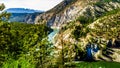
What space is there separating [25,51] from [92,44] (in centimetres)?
12665

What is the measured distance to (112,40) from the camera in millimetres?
194750

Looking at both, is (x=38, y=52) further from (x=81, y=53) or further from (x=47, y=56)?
(x=81, y=53)

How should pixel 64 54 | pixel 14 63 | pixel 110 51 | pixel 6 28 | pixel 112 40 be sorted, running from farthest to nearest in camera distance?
pixel 112 40 < pixel 110 51 < pixel 6 28 < pixel 64 54 < pixel 14 63

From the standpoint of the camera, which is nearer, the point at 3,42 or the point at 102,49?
the point at 3,42

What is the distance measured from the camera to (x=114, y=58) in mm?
162000

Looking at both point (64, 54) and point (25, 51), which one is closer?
point (64, 54)

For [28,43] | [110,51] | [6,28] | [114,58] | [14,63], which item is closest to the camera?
[14,63]

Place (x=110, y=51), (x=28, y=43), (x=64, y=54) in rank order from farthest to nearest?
(x=110, y=51) → (x=28, y=43) → (x=64, y=54)

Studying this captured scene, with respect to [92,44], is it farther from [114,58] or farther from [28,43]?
[28,43]

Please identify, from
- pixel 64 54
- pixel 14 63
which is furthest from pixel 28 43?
pixel 14 63

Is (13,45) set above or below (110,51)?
above

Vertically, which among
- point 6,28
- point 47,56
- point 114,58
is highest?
point 6,28

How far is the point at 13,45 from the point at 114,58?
105922mm

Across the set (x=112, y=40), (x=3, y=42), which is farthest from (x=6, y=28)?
(x=112, y=40)
